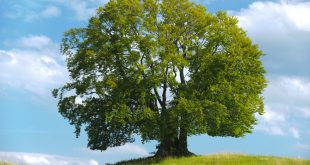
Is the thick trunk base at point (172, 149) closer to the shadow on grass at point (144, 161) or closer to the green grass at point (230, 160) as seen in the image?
the shadow on grass at point (144, 161)

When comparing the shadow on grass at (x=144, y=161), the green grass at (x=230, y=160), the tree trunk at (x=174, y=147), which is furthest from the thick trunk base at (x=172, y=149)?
the green grass at (x=230, y=160)

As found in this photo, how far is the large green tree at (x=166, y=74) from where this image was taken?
157 feet

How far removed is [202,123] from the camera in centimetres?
4809

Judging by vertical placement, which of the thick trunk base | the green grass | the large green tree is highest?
the large green tree

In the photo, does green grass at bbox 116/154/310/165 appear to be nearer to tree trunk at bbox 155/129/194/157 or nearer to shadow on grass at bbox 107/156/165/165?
shadow on grass at bbox 107/156/165/165

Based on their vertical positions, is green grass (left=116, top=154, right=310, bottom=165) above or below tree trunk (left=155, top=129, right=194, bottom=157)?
below

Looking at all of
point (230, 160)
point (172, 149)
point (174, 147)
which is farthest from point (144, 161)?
point (230, 160)

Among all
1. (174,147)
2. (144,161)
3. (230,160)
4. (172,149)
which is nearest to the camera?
(230,160)

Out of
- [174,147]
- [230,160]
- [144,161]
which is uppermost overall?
[174,147]

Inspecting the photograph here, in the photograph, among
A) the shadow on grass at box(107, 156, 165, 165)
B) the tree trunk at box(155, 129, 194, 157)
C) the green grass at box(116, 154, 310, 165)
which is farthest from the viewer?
the tree trunk at box(155, 129, 194, 157)

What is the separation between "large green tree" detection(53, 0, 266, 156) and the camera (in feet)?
157

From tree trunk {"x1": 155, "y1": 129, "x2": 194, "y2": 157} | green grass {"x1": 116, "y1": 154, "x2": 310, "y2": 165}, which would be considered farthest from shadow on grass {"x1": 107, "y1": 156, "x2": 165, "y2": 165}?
tree trunk {"x1": 155, "y1": 129, "x2": 194, "y2": 157}

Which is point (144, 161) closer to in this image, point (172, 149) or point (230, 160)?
point (172, 149)

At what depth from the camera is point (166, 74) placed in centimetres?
4906
